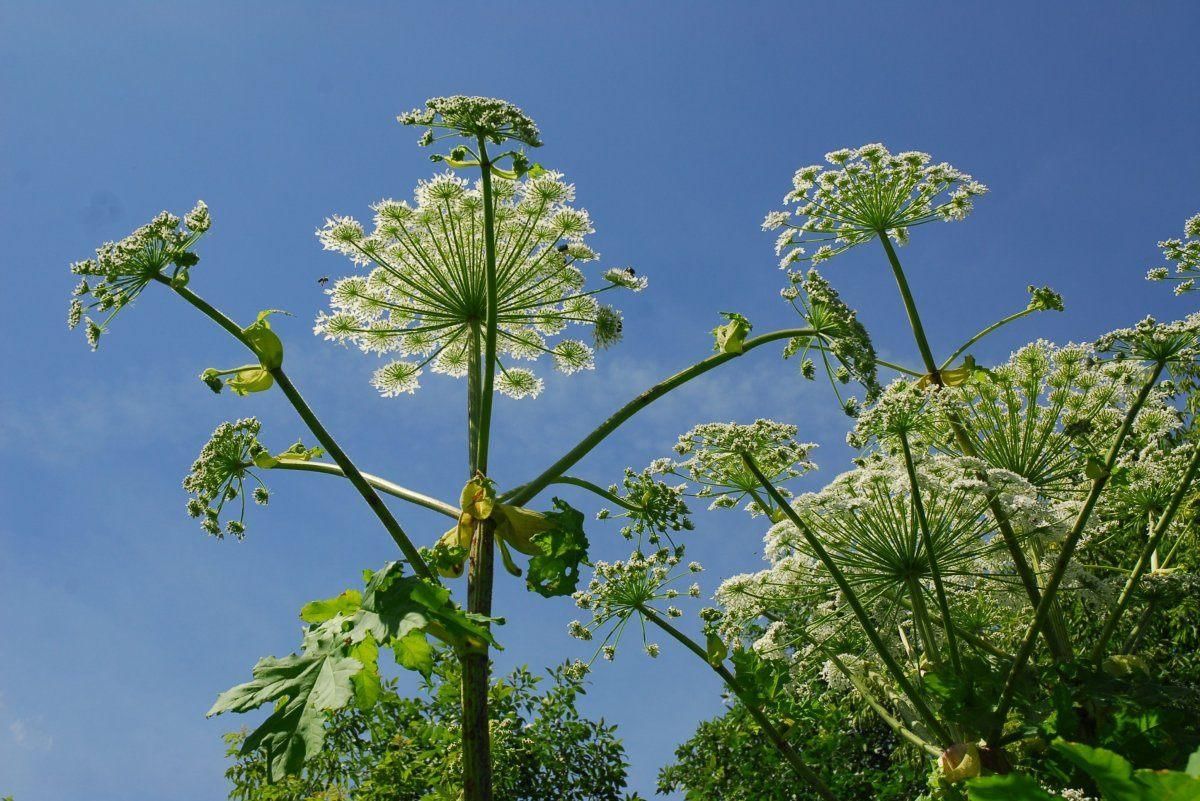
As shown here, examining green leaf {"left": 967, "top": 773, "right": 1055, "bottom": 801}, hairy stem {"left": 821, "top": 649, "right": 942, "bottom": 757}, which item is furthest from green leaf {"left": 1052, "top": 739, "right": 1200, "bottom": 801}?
hairy stem {"left": 821, "top": 649, "right": 942, "bottom": 757}

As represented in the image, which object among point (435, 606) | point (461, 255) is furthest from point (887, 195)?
point (435, 606)

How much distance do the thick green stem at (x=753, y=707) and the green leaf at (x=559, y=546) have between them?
186 centimetres

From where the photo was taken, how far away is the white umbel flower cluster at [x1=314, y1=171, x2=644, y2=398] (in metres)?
6.80

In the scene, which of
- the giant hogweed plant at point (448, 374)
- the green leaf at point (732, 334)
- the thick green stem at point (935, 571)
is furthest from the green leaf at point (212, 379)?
the thick green stem at point (935, 571)

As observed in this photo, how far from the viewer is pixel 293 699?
384cm

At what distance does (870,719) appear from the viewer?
42.7ft

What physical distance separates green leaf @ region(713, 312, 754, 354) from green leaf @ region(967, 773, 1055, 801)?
3730 millimetres

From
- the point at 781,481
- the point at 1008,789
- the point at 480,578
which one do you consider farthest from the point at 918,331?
the point at 1008,789

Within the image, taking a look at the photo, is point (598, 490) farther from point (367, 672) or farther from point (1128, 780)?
point (1128, 780)

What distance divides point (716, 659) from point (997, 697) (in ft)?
6.38

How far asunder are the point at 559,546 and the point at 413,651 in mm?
1115

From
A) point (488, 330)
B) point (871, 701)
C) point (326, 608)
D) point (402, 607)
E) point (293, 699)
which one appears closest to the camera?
point (293, 699)

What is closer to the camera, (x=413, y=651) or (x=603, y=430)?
(x=413, y=651)

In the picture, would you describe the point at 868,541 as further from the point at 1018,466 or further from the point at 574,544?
the point at 574,544
